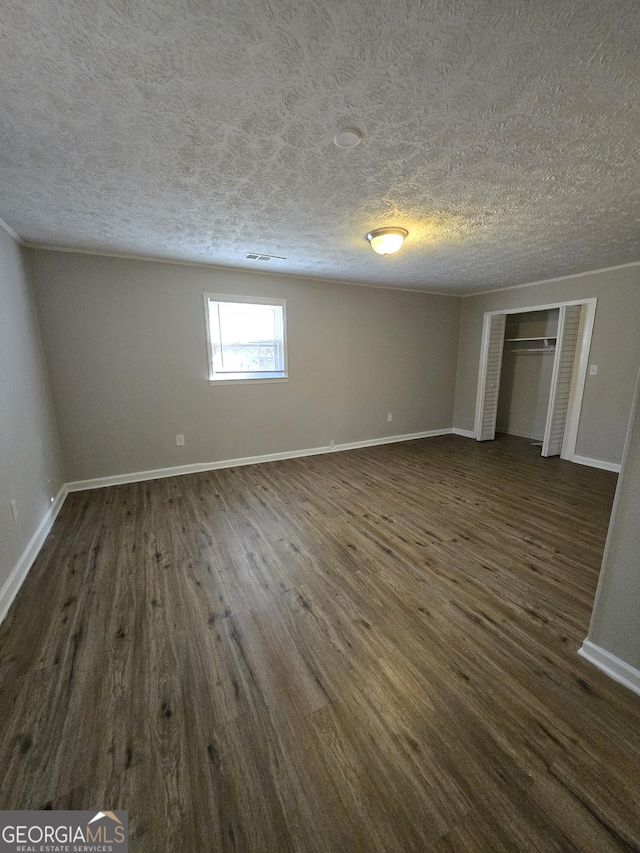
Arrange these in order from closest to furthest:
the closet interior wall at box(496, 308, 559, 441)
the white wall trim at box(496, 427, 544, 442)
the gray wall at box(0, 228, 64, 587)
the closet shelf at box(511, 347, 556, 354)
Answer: the gray wall at box(0, 228, 64, 587), the closet shelf at box(511, 347, 556, 354), the closet interior wall at box(496, 308, 559, 441), the white wall trim at box(496, 427, 544, 442)

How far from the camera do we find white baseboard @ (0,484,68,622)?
5.81 ft

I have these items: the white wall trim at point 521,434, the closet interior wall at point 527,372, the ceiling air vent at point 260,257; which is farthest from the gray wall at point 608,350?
the ceiling air vent at point 260,257

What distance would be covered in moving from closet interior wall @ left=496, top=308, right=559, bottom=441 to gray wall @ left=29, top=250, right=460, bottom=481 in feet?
3.87

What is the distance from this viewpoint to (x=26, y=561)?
6.88 ft

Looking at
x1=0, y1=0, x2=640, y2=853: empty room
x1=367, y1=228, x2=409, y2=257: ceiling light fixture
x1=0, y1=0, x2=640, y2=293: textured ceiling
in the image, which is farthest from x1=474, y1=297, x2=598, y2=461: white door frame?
x1=367, y1=228, x2=409, y2=257: ceiling light fixture

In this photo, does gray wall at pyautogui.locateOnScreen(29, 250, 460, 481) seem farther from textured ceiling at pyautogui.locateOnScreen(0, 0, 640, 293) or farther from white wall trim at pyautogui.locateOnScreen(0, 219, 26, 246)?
textured ceiling at pyautogui.locateOnScreen(0, 0, 640, 293)

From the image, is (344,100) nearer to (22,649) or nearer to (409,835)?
(409,835)

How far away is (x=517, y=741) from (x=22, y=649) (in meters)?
Result: 2.18

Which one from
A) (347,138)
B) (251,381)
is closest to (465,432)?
(251,381)

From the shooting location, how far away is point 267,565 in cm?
216

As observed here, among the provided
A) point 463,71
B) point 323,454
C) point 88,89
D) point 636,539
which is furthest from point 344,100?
point 323,454

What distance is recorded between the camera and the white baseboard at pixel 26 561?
1.77 meters

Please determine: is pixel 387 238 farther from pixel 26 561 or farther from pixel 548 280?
pixel 26 561

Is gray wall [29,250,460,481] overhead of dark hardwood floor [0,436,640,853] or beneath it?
overhead
